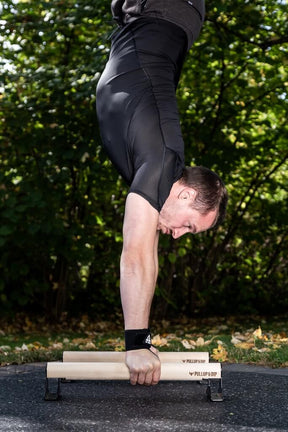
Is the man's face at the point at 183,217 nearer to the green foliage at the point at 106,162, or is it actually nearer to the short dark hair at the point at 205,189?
the short dark hair at the point at 205,189

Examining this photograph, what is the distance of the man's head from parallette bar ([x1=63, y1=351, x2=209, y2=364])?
0.63 meters

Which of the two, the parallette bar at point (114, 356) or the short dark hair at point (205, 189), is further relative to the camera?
the parallette bar at point (114, 356)

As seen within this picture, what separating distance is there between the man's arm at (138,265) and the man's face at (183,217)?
0.25 meters

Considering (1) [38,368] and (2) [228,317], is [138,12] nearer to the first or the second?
(1) [38,368]

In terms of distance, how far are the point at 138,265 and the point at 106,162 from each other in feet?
13.2

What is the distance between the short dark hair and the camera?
2680 mm

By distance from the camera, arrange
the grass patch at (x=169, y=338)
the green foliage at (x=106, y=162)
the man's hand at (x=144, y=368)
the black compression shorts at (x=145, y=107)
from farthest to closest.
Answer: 1. the green foliage at (x=106, y=162)
2. the grass patch at (x=169, y=338)
3. the black compression shorts at (x=145, y=107)
4. the man's hand at (x=144, y=368)

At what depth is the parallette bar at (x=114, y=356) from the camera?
2893 millimetres

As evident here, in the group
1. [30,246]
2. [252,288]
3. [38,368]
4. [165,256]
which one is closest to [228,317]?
[252,288]

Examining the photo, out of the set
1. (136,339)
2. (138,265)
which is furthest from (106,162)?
(136,339)

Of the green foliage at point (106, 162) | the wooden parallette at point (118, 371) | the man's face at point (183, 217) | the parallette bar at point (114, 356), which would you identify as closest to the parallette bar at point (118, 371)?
the wooden parallette at point (118, 371)

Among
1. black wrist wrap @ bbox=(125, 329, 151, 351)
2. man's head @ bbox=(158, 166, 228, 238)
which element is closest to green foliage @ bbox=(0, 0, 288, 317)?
man's head @ bbox=(158, 166, 228, 238)

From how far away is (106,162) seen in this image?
6.41 meters

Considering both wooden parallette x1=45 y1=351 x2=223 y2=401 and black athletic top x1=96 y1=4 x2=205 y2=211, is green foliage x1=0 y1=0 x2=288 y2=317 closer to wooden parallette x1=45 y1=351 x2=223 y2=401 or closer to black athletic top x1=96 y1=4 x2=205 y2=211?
black athletic top x1=96 y1=4 x2=205 y2=211
